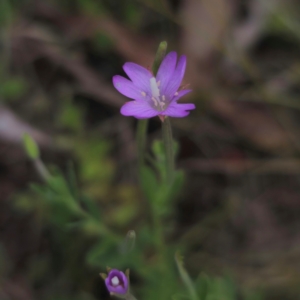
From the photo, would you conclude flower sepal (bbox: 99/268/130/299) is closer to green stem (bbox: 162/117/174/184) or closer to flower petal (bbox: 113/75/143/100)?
green stem (bbox: 162/117/174/184)

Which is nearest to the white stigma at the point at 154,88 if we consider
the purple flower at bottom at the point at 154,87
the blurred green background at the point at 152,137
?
the purple flower at bottom at the point at 154,87

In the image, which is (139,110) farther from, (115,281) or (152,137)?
(152,137)

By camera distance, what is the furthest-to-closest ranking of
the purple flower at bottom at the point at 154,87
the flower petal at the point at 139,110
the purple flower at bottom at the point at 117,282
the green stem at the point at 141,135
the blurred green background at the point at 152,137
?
the blurred green background at the point at 152,137 < the green stem at the point at 141,135 < the purple flower at bottom at the point at 154,87 < the flower petal at the point at 139,110 < the purple flower at bottom at the point at 117,282

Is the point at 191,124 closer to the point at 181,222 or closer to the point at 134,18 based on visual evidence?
the point at 181,222

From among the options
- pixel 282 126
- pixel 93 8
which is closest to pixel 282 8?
pixel 282 126

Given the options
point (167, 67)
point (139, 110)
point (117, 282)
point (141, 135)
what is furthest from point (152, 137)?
point (117, 282)

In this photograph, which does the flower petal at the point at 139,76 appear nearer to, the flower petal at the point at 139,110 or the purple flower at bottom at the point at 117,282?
the flower petal at the point at 139,110
